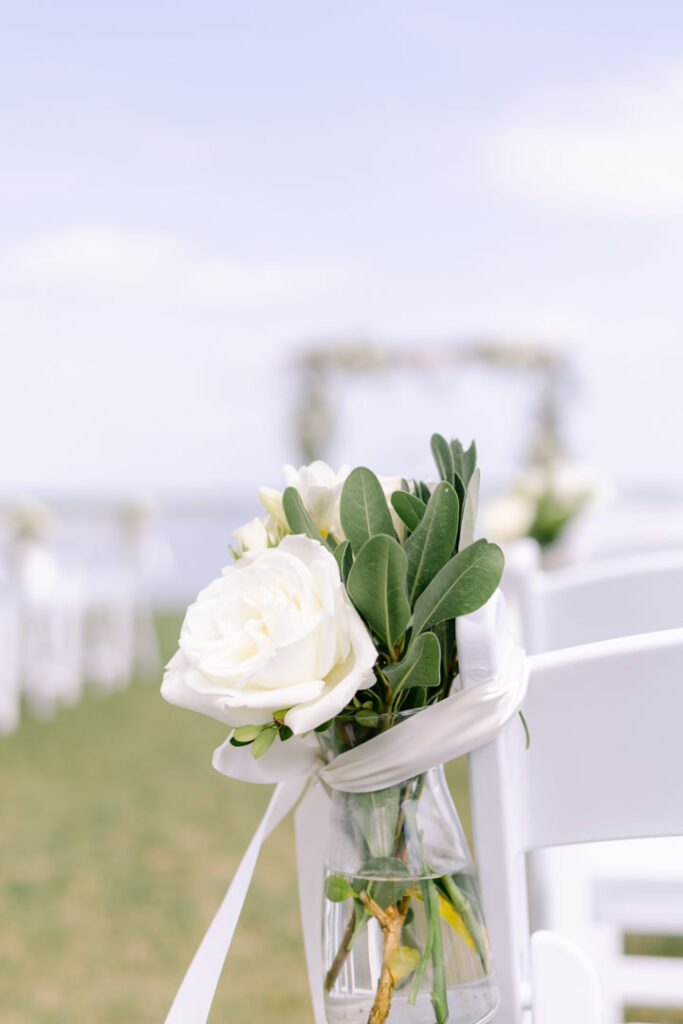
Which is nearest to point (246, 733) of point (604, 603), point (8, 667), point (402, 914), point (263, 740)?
point (263, 740)

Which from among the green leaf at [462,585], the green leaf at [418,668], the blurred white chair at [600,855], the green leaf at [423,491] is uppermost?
the green leaf at [423,491]

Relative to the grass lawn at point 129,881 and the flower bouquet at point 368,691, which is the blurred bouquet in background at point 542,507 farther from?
the flower bouquet at point 368,691

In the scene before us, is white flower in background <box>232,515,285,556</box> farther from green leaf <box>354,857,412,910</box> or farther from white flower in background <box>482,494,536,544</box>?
white flower in background <box>482,494,536,544</box>

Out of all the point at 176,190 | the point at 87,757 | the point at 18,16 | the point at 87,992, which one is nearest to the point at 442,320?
the point at 176,190

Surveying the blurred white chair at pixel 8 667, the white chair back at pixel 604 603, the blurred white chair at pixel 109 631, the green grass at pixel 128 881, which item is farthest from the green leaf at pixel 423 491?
the blurred white chair at pixel 109 631

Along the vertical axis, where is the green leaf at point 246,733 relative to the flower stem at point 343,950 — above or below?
above

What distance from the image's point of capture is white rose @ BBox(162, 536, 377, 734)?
37cm

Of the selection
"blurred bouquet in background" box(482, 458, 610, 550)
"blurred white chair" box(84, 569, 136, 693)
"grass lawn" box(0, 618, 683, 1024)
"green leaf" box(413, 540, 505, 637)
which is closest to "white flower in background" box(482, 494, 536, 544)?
"blurred bouquet in background" box(482, 458, 610, 550)

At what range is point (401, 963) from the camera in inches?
16.4

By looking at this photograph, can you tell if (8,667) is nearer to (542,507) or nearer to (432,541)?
(542,507)

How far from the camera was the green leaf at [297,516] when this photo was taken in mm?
427

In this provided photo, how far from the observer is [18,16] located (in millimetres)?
13758

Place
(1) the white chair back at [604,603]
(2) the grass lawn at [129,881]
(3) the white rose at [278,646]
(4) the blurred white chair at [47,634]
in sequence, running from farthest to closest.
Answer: (4) the blurred white chair at [47,634] → (2) the grass lawn at [129,881] → (1) the white chair back at [604,603] → (3) the white rose at [278,646]

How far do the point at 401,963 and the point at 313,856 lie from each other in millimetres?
106
